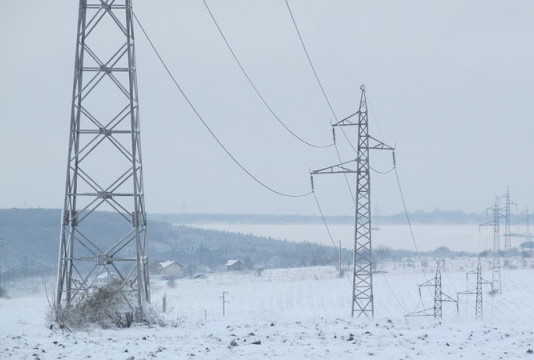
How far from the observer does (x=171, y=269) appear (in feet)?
434

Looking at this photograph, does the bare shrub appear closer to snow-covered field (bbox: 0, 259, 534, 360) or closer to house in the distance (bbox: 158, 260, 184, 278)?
snow-covered field (bbox: 0, 259, 534, 360)

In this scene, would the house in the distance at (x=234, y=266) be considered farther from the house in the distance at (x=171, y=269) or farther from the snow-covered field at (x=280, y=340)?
the snow-covered field at (x=280, y=340)

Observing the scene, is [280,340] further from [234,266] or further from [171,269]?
[234,266]

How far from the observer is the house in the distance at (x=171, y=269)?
130500 mm

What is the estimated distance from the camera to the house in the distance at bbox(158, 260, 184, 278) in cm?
13050

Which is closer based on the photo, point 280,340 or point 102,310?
point 280,340

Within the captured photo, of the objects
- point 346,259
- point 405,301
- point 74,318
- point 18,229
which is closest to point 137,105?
point 74,318

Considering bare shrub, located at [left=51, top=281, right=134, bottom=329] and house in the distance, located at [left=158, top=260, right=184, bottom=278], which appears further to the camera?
house in the distance, located at [left=158, top=260, right=184, bottom=278]

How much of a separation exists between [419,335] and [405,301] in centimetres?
6863

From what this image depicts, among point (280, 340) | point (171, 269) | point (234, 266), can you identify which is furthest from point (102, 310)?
point (234, 266)

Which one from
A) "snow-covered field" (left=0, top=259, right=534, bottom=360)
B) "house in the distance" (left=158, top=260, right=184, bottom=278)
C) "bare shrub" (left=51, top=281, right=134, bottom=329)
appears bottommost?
"house in the distance" (left=158, top=260, right=184, bottom=278)

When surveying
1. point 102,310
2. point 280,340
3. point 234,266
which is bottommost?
point 234,266

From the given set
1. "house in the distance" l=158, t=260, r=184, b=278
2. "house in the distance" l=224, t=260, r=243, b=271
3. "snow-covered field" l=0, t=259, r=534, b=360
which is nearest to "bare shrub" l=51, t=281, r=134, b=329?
"snow-covered field" l=0, t=259, r=534, b=360

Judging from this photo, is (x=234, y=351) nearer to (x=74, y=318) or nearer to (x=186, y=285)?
(x=74, y=318)
